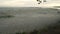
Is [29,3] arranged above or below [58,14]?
above

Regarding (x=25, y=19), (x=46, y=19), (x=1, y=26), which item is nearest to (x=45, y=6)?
(x=46, y=19)

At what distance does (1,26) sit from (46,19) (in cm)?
48

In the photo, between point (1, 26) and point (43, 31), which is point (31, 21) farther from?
point (1, 26)

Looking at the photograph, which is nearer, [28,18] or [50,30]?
[50,30]

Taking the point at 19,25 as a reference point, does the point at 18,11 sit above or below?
above

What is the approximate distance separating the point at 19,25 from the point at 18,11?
17 cm

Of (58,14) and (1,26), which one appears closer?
(1,26)

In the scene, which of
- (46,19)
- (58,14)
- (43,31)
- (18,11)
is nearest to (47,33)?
(43,31)

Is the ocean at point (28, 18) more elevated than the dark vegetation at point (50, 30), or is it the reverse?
the ocean at point (28, 18)

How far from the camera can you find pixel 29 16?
1.14 meters

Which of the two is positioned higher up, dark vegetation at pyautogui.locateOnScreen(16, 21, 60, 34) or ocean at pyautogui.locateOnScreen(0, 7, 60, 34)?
ocean at pyautogui.locateOnScreen(0, 7, 60, 34)

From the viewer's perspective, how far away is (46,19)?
112 centimetres

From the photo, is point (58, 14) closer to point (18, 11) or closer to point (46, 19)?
point (46, 19)

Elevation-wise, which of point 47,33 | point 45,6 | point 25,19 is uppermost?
point 45,6
